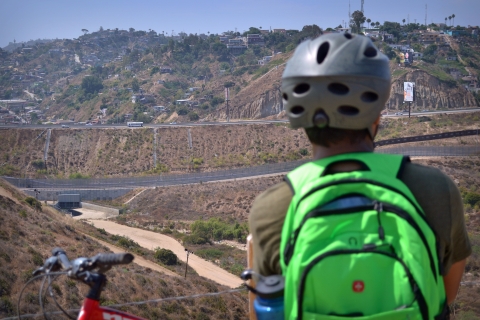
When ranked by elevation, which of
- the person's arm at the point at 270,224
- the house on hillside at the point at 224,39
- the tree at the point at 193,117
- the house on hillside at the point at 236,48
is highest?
the house on hillside at the point at 224,39

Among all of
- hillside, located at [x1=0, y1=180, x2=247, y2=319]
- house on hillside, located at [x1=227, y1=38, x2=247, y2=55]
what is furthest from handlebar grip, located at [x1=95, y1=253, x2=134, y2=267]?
house on hillside, located at [x1=227, y1=38, x2=247, y2=55]

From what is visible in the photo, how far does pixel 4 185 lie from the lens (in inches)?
1313

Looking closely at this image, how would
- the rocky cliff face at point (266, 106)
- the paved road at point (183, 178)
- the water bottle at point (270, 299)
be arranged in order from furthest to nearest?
the rocky cliff face at point (266, 106), the paved road at point (183, 178), the water bottle at point (270, 299)

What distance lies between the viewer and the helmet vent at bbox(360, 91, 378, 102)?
2.09 metres

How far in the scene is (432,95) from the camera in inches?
3278

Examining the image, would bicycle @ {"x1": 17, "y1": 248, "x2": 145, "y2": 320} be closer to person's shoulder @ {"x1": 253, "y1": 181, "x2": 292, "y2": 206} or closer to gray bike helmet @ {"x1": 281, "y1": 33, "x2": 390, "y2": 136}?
person's shoulder @ {"x1": 253, "y1": 181, "x2": 292, "y2": 206}

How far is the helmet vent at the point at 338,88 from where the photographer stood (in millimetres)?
2090

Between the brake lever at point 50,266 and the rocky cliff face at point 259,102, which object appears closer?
the brake lever at point 50,266

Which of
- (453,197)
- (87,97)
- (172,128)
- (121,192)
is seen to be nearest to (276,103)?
(172,128)

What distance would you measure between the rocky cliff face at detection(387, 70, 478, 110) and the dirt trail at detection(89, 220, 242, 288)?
50626 mm

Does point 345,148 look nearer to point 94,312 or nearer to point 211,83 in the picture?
point 94,312

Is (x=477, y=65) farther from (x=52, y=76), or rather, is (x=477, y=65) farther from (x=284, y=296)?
(x=52, y=76)

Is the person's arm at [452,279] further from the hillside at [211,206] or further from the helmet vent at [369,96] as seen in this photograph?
the hillside at [211,206]

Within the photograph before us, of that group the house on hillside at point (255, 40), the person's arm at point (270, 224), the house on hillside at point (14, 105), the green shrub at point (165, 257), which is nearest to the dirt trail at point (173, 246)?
the green shrub at point (165, 257)
